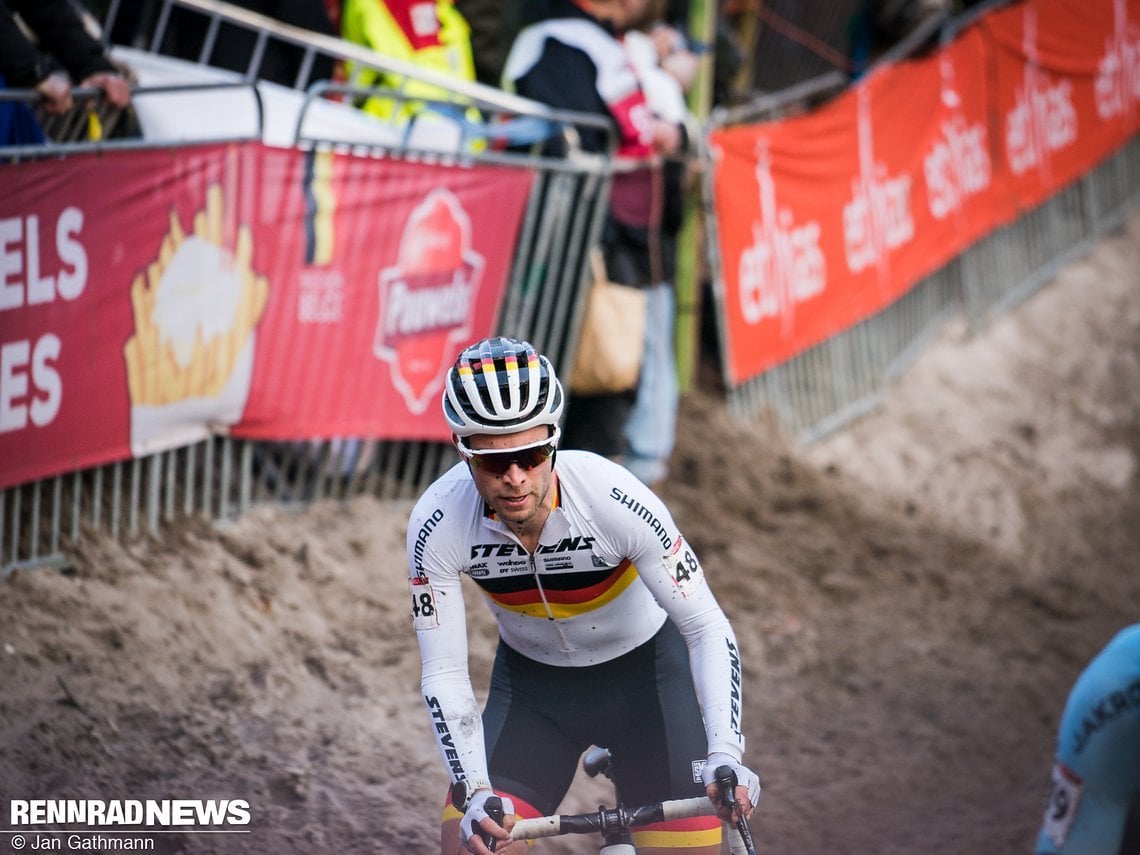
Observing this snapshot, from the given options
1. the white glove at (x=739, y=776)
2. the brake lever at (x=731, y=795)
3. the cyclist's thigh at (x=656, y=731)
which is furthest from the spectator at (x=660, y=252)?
the brake lever at (x=731, y=795)

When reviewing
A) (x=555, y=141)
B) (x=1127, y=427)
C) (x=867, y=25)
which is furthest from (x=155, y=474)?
(x=1127, y=427)

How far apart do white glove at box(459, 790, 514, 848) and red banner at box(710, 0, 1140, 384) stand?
6724 mm

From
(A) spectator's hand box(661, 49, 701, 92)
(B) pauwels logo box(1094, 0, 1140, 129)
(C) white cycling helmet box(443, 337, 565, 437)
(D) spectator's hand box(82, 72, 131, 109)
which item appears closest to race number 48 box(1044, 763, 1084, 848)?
(C) white cycling helmet box(443, 337, 565, 437)

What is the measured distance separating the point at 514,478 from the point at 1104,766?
1775 millimetres

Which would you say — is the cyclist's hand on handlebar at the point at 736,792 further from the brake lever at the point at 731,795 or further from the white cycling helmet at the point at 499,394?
the white cycling helmet at the point at 499,394

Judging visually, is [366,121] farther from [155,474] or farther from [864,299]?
[864,299]

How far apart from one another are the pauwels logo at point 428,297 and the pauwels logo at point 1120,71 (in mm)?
9460

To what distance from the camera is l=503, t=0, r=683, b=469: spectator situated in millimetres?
9227

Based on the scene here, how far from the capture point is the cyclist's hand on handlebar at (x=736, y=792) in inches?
163

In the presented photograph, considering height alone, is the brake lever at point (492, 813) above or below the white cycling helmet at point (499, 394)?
below

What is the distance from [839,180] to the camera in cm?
1161

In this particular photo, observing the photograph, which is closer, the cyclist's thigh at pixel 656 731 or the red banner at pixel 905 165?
the cyclist's thigh at pixel 656 731

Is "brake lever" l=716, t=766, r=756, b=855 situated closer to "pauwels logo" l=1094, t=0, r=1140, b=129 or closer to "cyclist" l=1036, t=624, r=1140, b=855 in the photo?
"cyclist" l=1036, t=624, r=1140, b=855

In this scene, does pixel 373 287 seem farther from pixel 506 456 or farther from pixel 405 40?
pixel 506 456
